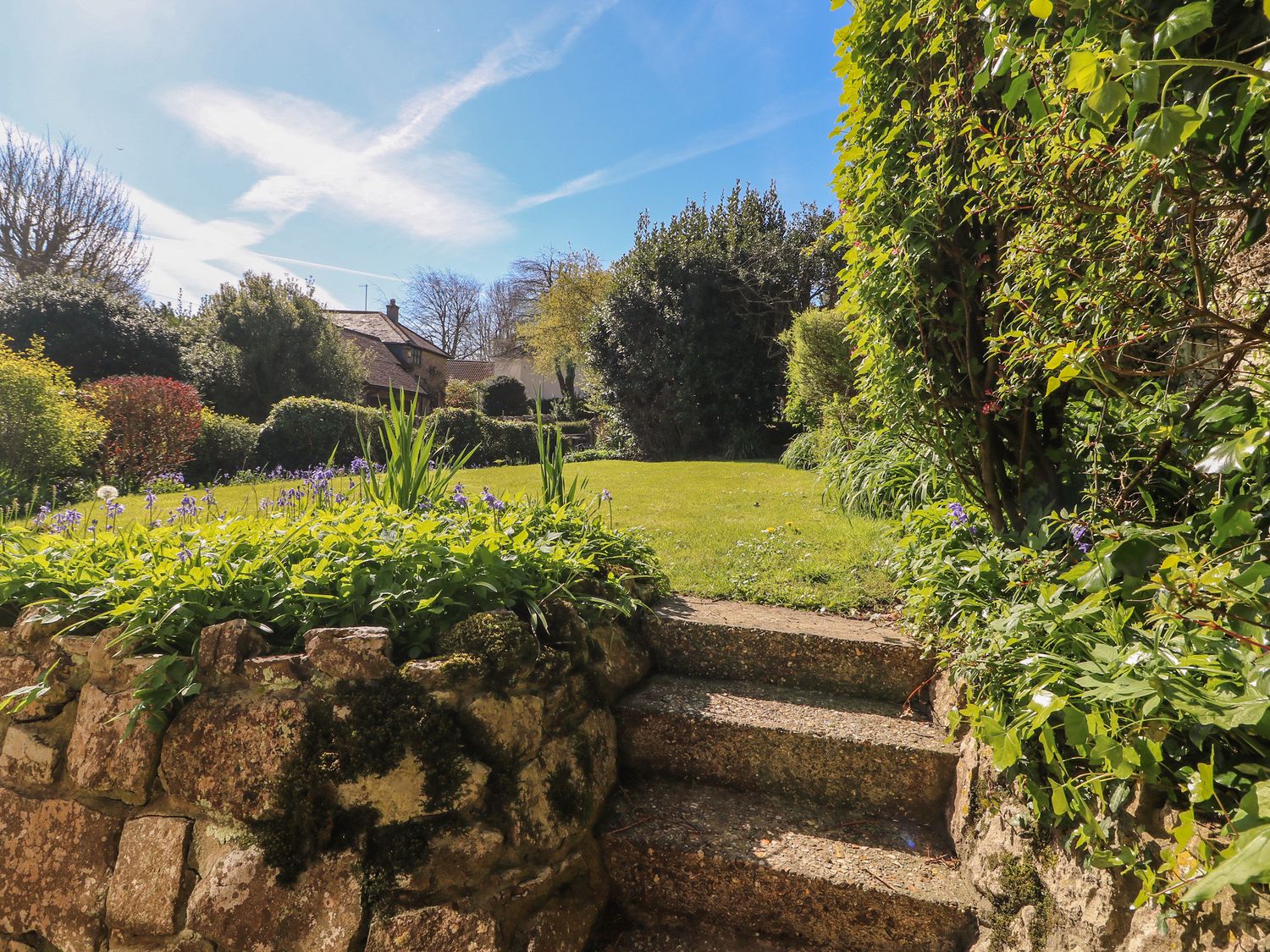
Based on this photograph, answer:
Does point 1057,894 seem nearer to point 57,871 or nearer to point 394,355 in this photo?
point 57,871

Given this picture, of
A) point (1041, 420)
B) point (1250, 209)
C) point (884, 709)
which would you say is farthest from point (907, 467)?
point (1250, 209)

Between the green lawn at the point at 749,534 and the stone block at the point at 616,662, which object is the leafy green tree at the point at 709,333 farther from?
the stone block at the point at 616,662

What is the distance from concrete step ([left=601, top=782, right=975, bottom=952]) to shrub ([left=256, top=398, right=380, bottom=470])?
1143 centimetres

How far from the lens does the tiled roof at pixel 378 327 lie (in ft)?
101

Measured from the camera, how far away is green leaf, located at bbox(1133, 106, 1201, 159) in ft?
2.98

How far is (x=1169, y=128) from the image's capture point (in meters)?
0.91

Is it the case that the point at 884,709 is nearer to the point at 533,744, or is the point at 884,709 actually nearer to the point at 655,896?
the point at 655,896

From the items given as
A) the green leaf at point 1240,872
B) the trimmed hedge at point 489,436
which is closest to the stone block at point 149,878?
the green leaf at point 1240,872

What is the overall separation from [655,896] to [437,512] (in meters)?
1.88

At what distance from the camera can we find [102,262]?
2058 cm

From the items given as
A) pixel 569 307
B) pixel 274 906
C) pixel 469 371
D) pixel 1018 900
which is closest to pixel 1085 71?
pixel 1018 900

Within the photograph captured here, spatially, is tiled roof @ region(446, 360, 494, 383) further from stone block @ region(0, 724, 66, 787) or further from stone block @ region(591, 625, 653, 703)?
stone block @ region(0, 724, 66, 787)

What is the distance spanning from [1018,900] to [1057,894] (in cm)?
14

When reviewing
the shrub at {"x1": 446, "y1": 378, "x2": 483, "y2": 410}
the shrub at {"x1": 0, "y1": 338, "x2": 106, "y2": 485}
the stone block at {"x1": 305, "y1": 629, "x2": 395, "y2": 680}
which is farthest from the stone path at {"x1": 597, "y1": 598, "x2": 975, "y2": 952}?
the shrub at {"x1": 446, "y1": 378, "x2": 483, "y2": 410}
